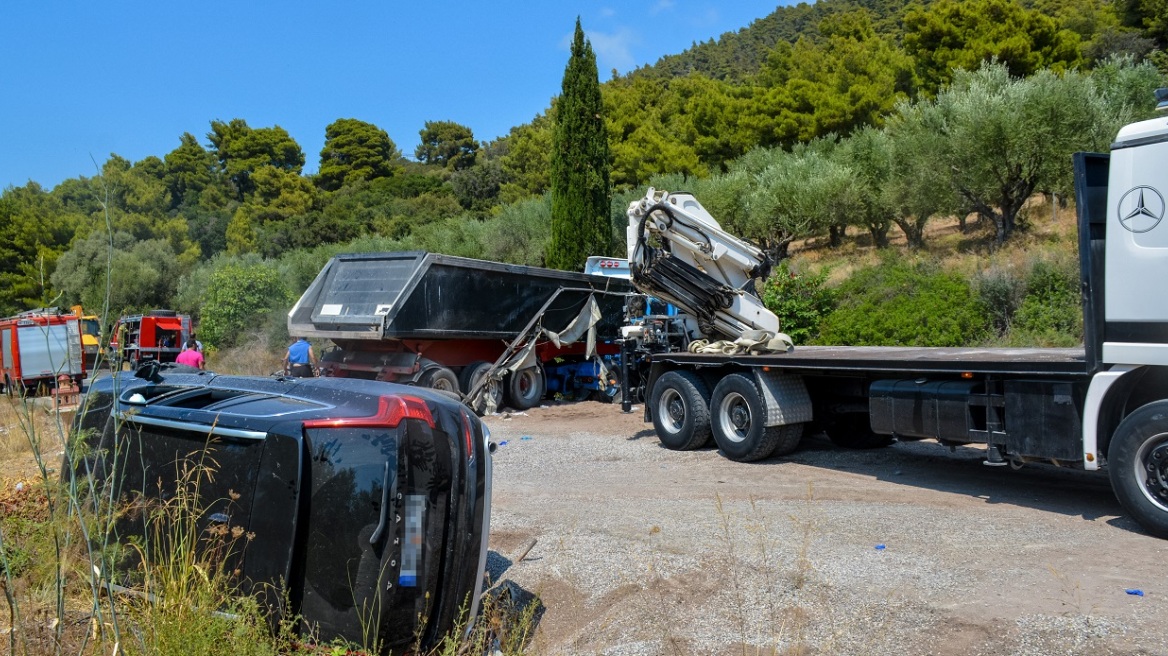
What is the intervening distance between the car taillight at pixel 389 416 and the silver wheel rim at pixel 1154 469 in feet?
17.4

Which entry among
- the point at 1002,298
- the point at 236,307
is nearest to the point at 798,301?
the point at 1002,298

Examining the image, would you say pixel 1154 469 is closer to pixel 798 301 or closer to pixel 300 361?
pixel 300 361

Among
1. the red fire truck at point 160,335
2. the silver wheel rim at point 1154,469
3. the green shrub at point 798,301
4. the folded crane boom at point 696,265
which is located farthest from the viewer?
the red fire truck at point 160,335

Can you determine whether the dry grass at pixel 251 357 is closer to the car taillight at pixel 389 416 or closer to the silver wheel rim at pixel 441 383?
the silver wheel rim at pixel 441 383

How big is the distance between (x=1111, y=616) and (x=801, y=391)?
5.41 m

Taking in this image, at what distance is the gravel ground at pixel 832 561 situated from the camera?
15.5ft

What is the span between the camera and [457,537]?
4102mm

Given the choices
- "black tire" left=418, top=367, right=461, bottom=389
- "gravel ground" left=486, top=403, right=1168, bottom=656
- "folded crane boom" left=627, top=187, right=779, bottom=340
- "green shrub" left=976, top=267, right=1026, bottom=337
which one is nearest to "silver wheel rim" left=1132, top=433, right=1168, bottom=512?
"gravel ground" left=486, top=403, right=1168, bottom=656

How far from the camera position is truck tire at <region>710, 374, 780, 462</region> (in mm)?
9945

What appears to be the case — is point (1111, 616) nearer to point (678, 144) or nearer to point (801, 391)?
point (801, 391)

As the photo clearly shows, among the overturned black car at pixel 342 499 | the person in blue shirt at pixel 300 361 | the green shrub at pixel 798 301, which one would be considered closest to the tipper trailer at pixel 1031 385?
the overturned black car at pixel 342 499

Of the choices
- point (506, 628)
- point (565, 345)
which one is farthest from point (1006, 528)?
point (565, 345)

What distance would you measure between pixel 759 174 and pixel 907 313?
12919 millimetres

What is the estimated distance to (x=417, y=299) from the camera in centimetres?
1428
